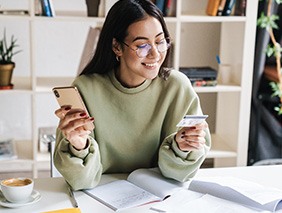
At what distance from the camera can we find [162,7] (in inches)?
120

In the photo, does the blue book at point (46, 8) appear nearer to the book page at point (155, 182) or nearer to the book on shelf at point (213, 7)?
the book on shelf at point (213, 7)

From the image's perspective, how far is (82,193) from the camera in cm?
170

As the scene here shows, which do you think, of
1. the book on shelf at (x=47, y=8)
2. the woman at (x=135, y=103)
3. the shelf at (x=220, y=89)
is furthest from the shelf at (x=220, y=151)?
the woman at (x=135, y=103)

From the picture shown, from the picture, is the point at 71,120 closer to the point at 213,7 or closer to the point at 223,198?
the point at 223,198

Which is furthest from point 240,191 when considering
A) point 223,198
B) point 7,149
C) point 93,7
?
point 7,149

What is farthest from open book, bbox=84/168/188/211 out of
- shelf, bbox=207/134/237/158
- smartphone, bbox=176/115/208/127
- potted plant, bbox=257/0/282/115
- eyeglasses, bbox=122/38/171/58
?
potted plant, bbox=257/0/282/115

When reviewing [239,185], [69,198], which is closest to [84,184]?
[69,198]

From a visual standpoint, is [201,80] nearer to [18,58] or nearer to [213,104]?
[213,104]

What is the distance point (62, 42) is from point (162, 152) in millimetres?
1933

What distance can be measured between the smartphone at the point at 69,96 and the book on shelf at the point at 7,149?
1.60 m

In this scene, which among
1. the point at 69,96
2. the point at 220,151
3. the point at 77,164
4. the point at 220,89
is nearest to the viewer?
the point at 69,96

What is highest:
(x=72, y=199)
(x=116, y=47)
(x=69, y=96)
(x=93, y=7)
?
(x=93, y=7)

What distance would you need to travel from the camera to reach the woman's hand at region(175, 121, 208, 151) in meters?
1.69

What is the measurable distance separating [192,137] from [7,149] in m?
1.77
